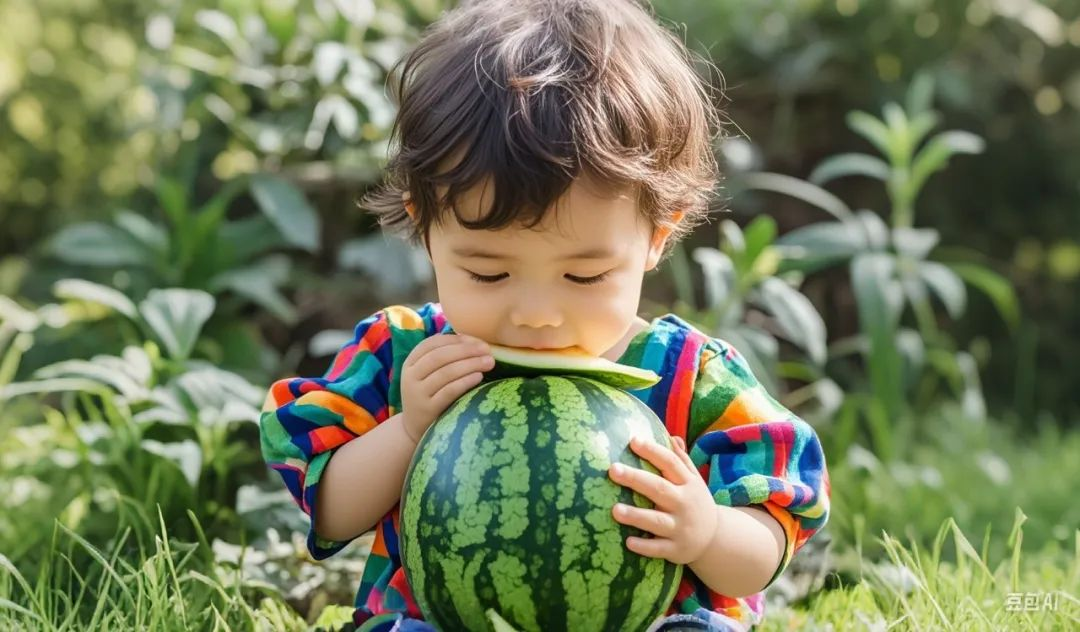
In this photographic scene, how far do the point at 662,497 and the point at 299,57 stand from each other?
2.80 m

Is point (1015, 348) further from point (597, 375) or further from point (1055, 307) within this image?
point (597, 375)

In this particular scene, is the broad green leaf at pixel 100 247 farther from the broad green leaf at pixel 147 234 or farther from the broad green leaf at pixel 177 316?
the broad green leaf at pixel 177 316

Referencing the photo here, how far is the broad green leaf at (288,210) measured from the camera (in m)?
4.18

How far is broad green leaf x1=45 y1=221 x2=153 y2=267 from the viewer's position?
Result: 4227 mm

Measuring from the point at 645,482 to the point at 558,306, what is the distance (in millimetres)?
357

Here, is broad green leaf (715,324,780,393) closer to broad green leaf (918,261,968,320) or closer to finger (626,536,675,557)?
broad green leaf (918,261,968,320)

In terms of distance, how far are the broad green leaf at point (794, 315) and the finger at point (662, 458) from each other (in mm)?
1650

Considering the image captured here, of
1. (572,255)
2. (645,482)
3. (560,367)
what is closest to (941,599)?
(645,482)

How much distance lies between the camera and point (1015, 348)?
5.57 meters

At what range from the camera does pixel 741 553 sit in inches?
90.8

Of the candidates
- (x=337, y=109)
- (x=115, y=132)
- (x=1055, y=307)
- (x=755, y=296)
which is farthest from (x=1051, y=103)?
(x=115, y=132)

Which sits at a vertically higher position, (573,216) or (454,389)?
(573,216)

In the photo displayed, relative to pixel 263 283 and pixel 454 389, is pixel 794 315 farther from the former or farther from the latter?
pixel 454 389
